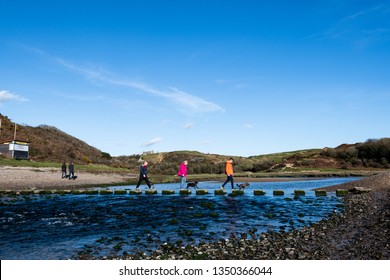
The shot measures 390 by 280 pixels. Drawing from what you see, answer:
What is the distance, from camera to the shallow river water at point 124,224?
495 inches

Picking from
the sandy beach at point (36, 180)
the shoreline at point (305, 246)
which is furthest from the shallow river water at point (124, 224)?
the sandy beach at point (36, 180)

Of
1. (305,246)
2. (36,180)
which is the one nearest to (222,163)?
(36,180)

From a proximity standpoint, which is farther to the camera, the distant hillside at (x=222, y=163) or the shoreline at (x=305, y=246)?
the distant hillside at (x=222, y=163)

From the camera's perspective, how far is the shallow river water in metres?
12.6

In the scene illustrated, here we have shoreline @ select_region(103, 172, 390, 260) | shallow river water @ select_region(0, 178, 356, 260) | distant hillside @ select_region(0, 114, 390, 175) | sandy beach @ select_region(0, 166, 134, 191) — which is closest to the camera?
shoreline @ select_region(103, 172, 390, 260)

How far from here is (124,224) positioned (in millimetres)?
17328

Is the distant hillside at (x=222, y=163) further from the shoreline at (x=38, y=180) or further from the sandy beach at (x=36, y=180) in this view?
the sandy beach at (x=36, y=180)

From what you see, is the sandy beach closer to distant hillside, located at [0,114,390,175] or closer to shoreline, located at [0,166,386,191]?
shoreline, located at [0,166,386,191]

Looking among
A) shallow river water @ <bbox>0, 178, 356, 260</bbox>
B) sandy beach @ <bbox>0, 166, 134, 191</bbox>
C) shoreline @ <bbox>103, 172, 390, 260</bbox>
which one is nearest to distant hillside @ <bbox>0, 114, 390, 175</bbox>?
sandy beach @ <bbox>0, 166, 134, 191</bbox>

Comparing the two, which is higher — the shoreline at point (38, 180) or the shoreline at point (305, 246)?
the shoreline at point (38, 180)

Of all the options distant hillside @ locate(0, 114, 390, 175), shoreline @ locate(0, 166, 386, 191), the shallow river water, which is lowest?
the shallow river water

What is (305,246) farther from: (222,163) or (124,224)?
(222,163)

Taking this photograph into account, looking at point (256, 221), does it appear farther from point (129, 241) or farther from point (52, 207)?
point (52, 207)
